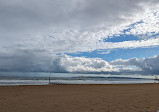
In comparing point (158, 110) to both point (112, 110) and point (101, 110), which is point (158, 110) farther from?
point (101, 110)

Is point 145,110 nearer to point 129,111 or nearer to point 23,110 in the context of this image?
point 129,111

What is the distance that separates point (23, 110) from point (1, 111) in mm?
1256

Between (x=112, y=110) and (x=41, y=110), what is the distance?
4318 mm

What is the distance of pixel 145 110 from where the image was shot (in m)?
9.05

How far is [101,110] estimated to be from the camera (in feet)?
29.7

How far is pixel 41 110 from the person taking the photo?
927cm

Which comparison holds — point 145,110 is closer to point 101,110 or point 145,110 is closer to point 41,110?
point 101,110

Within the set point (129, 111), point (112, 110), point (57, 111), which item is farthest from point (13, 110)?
point (129, 111)

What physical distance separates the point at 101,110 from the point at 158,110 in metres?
3.36

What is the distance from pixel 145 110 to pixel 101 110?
264 centimetres

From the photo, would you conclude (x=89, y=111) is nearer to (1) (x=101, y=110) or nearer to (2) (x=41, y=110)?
(1) (x=101, y=110)

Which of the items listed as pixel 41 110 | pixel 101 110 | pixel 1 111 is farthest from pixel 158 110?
pixel 1 111

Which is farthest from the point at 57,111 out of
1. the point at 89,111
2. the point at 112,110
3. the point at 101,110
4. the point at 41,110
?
the point at 112,110

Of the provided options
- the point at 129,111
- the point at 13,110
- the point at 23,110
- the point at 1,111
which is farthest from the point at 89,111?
the point at 1,111
